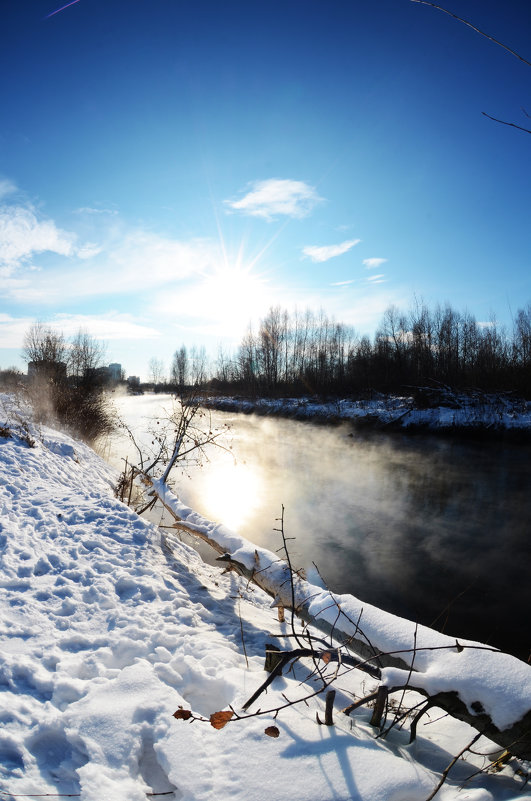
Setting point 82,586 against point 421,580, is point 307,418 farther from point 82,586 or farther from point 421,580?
point 82,586

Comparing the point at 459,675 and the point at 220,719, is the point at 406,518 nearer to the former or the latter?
the point at 459,675

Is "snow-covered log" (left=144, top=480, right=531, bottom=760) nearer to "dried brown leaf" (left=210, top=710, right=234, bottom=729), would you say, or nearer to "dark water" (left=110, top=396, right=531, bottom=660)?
"dried brown leaf" (left=210, top=710, right=234, bottom=729)

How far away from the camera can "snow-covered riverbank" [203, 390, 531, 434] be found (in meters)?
24.1

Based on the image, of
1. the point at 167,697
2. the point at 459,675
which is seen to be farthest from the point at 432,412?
the point at 167,697

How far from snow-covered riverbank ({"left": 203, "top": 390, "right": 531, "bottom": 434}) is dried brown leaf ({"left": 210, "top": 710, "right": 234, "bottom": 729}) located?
1925cm

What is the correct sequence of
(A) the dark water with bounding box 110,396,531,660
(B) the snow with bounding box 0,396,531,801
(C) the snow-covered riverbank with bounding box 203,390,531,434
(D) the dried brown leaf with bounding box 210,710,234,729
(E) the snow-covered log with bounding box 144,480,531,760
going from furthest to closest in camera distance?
1. (C) the snow-covered riverbank with bounding box 203,390,531,434
2. (A) the dark water with bounding box 110,396,531,660
3. (D) the dried brown leaf with bounding box 210,710,234,729
4. (E) the snow-covered log with bounding box 144,480,531,760
5. (B) the snow with bounding box 0,396,531,801

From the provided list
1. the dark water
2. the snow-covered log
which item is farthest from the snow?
the dark water

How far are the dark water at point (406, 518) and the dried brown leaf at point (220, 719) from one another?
3.72 metres

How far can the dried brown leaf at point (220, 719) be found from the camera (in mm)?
2500

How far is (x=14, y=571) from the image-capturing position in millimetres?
4219

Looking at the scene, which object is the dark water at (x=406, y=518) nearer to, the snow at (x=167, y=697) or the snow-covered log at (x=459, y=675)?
the snow-covered log at (x=459, y=675)

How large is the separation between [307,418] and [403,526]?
83.0ft

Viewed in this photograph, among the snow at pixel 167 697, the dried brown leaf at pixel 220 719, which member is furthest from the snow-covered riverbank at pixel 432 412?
the dried brown leaf at pixel 220 719

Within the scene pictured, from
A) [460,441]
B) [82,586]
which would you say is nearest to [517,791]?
[82,586]
